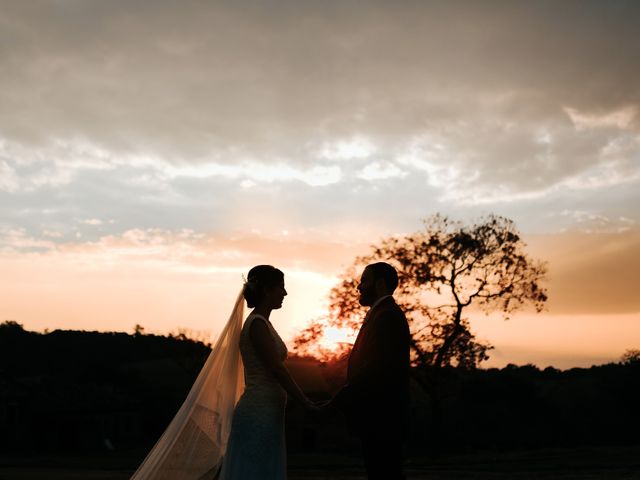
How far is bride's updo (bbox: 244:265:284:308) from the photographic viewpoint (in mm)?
7230

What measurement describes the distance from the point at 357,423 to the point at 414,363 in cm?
3779

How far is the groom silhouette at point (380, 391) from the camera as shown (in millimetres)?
6777

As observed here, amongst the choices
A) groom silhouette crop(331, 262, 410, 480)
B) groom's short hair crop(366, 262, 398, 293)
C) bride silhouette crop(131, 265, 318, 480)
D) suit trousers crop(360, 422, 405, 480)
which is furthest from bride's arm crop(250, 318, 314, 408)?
groom's short hair crop(366, 262, 398, 293)

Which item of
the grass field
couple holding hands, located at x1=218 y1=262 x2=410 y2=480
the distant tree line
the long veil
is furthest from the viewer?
the distant tree line

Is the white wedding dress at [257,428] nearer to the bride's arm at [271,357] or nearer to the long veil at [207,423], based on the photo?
the bride's arm at [271,357]

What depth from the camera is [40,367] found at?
100750mm

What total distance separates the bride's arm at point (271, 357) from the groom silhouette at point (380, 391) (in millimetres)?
402

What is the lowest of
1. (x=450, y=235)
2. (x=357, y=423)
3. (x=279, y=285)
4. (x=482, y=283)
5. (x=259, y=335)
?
(x=357, y=423)

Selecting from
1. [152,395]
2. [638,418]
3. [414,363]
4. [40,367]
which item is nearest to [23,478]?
[414,363]

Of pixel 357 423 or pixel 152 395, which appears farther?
pixel 152 395

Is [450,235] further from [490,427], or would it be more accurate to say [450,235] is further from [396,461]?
[396,461]

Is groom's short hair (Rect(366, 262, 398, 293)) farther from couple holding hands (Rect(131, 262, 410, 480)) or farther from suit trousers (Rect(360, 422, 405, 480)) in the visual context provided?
suit trousers (Rect(360, 422, 405, 480))

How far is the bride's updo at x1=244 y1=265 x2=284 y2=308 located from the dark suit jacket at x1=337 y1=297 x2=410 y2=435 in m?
1.00

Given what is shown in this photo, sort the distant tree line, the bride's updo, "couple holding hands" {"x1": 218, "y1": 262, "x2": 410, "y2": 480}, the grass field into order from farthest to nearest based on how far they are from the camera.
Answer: the distant tree line, the grass field, the bride's updo, "couple holding hands" {"x1": 218, "y1": 262, "x2": 410, "y2": 480}
